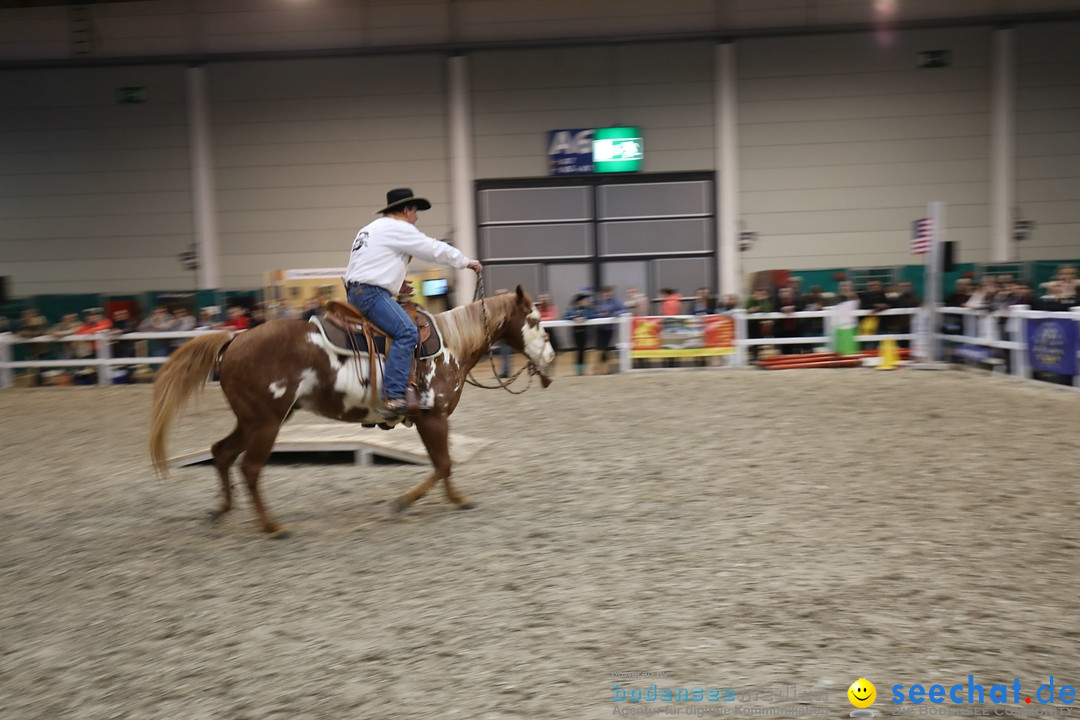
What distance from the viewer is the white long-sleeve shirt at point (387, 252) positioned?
5.97 meters

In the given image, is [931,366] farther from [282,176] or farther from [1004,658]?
[282,176]

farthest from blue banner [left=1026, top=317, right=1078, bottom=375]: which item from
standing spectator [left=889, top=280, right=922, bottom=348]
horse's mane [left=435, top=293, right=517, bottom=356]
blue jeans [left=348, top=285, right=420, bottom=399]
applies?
blue jeans [left=348, top=285, right=420, bottom=399]

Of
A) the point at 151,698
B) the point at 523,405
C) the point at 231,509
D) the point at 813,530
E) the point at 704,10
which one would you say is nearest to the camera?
the point at 151,698

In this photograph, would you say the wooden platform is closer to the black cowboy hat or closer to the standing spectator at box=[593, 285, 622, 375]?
the black cowboy hat

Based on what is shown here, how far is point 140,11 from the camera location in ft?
68.0

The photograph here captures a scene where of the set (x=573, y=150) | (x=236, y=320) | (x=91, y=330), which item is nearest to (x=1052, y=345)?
(x=573, y=150)

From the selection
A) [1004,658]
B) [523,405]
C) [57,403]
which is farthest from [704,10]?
[1004,658]

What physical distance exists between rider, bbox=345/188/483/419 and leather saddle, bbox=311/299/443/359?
68mm

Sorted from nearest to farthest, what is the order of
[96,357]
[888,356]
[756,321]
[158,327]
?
[888,356]
[756,321]
[96,357]
[158,327]

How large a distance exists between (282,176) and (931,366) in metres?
15.1

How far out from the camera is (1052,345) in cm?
1195

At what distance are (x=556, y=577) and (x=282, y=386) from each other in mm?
2301

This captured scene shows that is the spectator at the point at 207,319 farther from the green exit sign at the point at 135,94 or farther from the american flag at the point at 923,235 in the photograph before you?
the american flag at the point at 923,235

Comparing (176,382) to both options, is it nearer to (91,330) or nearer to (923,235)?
(91,330)
